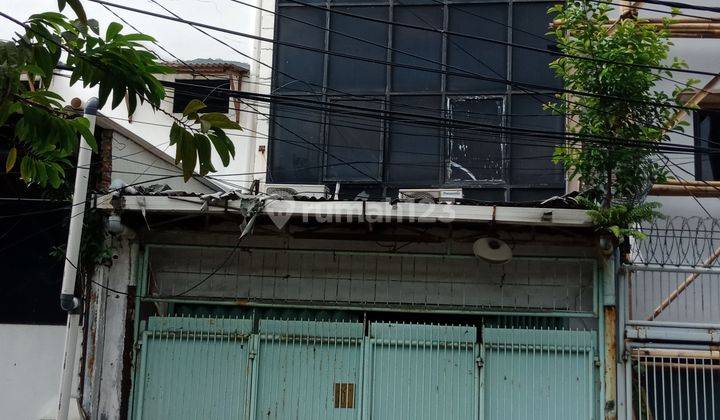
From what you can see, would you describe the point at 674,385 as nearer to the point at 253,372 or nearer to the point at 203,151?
the point at 253,372

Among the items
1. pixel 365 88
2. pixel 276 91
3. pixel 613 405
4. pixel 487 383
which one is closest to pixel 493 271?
pixel 487 383

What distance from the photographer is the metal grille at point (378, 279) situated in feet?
29.6

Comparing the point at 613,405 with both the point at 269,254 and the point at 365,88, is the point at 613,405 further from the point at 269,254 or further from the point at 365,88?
the point at 365,88

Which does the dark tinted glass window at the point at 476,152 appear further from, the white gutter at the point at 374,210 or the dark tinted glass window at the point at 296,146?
the white gutter at the point at 374,210

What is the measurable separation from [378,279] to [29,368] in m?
3.94

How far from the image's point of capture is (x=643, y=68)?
27.2 ft

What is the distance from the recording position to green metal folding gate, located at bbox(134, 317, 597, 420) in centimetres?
851

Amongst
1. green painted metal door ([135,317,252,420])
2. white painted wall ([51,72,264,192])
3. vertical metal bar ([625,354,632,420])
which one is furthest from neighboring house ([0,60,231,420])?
vertical metal bar ([625,354,632,420])

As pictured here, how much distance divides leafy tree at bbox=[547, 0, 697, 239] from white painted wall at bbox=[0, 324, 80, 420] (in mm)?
5842

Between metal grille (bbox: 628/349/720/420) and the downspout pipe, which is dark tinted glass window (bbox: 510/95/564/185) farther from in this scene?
the downspout pipe

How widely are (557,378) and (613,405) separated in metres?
0.59

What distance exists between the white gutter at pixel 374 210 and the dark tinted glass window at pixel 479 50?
3287mm

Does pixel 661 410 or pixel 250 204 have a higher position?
pixel 250 204

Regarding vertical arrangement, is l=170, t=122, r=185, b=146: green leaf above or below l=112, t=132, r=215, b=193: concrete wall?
below
